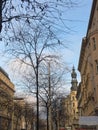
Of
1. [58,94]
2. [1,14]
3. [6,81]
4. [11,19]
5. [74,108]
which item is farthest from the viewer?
[74,108]

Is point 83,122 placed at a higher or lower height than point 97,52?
lower

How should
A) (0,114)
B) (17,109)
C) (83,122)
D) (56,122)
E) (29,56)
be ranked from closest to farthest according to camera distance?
1. (29,56)
2. (83,122)
3. (56,122)
4. (17,109)
5. (0,114)

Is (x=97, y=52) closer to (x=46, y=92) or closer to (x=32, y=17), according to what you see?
(x=46, y=92)

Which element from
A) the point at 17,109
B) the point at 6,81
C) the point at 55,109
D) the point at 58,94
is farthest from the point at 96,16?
the point at 6,81

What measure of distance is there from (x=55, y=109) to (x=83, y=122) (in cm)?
2780

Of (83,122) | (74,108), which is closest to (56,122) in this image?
(83,122)

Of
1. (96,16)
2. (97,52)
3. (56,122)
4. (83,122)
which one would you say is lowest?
(83,122)

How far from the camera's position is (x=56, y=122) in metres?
63.4

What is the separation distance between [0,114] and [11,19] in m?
75.5

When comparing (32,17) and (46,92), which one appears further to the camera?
(46,92)

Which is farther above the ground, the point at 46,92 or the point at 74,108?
the point at 74,108

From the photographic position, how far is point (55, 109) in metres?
57.1

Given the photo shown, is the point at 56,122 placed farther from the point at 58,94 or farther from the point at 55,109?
the point at 58,94

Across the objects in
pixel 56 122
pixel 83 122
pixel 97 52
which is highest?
pixel 97 52
